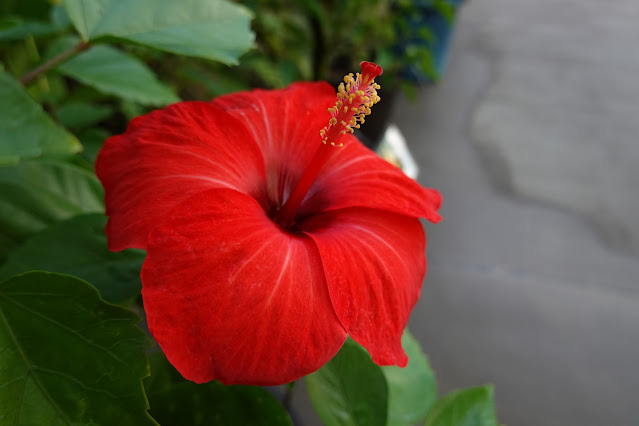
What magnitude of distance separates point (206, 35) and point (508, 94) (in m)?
2.17

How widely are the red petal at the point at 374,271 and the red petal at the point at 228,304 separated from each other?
1 cm

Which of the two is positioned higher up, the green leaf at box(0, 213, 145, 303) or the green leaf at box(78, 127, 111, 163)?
the green leaf at box(0, 213, 145, 303)

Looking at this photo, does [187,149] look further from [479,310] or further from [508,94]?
[508,94]

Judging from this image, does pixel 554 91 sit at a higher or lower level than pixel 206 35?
lower

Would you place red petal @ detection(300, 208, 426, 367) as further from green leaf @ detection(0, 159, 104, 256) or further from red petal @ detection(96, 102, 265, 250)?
green leaf @ detection(0, 159, 104, 256)

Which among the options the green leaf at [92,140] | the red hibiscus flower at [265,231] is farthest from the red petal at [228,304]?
the green leaf at [92,140]

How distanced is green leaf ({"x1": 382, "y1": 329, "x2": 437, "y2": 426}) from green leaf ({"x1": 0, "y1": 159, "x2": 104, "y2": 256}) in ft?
0.97

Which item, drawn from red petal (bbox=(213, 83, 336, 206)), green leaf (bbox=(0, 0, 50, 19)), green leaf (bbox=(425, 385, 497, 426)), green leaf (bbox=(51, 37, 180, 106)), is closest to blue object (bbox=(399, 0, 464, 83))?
green leaf (bbox=(0, 0, 50, 19))

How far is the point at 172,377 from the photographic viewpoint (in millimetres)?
387

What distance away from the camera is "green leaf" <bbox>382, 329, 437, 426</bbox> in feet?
1.28

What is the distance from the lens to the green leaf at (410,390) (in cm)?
39

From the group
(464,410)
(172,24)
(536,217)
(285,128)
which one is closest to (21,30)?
(172,24)

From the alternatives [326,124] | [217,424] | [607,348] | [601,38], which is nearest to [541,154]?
[607,348]

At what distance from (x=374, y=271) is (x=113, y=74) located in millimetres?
393
